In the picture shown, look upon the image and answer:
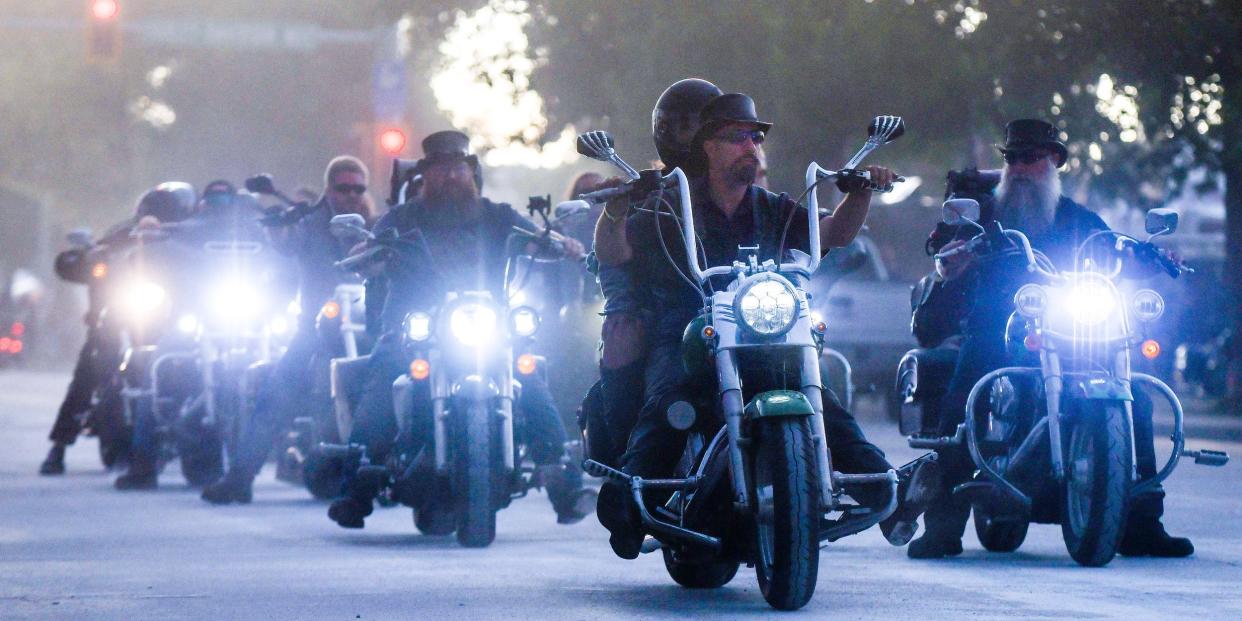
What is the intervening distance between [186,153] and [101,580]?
4795cm

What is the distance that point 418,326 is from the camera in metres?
11.0

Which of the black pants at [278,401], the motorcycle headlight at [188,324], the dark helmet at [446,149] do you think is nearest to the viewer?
the dark helmet at [446,149]

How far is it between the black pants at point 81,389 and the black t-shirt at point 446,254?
231 inches

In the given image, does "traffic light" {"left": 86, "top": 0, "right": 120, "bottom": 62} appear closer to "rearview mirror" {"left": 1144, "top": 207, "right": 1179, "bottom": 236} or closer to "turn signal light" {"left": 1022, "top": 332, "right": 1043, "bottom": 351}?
"turn signal light" {"left": 1022, "top": 332, "right": 1043, "bottom": 351}

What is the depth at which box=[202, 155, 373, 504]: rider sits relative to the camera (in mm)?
14141

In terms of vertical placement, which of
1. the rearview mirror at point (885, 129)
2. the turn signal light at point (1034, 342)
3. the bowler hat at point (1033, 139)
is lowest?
the turn signal light at point (1034, 342)

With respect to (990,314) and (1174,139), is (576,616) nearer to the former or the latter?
(990,314)

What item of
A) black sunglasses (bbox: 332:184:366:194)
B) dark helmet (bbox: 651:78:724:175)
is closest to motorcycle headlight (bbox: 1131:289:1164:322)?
dark helmet (bbox: 651:78:724:175)

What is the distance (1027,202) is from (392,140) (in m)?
14.2

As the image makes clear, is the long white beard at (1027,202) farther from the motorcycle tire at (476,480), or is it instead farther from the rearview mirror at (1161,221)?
the motorcycle tire at (476,480)

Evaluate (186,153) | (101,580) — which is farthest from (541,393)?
(186,153)

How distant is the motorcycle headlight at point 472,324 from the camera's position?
35.4 ft

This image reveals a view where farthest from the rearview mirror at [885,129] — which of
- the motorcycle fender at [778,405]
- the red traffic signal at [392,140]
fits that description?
the red traffic signal at [392,140]

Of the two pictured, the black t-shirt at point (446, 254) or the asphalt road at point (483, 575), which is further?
the black t-shirt at point (446, 254)
